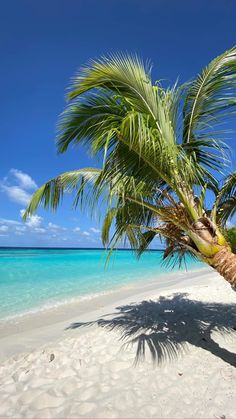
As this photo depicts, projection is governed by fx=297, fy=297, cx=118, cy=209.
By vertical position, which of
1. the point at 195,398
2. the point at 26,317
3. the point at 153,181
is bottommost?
the point at 26,317

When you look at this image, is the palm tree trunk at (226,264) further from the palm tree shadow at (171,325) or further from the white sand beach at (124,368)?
the palm tree shadow at (171,325)

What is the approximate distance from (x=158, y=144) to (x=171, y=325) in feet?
12.1

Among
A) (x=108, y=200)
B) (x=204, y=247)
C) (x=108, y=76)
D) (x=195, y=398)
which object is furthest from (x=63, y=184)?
(x=195, y=398)

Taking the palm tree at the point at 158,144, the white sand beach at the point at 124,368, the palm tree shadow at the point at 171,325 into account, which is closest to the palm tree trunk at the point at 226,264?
the palm tree at the point at 158,144

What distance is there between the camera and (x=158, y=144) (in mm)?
3232

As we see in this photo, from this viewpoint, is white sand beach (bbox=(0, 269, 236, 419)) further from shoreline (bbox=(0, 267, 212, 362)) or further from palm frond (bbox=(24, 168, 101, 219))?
palm frond (bbox=(24, 168, 101, 219))

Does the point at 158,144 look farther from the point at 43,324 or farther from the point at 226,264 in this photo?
the point at 43,324

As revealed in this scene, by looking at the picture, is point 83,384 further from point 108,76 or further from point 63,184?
point 108,76

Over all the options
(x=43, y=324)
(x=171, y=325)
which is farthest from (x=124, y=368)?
(x=43, y=324)

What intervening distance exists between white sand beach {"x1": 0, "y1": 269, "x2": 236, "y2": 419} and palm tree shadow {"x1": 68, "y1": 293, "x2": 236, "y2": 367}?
16mm

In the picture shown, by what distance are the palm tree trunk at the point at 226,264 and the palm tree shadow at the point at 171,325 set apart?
1542 mm

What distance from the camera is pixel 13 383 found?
3.54 m

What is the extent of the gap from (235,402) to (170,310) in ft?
13.4

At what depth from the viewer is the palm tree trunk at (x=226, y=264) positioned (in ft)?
9.68
